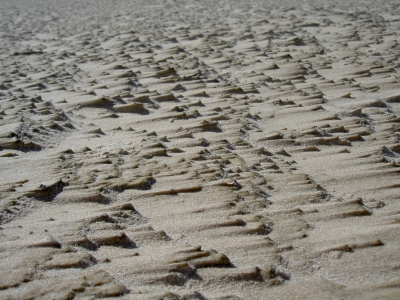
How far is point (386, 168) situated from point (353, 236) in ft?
2.02

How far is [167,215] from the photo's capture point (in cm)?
209

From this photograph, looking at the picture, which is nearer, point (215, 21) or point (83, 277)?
point (83, 277)

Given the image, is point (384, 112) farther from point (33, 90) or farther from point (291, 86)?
point (33, 90)

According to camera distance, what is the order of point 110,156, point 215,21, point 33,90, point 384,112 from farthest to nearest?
point 215,21, point 33,90, point 384,112, point 110,156

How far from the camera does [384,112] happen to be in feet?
10.1

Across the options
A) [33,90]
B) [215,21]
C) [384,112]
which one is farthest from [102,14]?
[384,112]

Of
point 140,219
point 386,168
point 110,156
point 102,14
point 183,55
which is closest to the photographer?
point 140,219

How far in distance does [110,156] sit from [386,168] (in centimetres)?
123

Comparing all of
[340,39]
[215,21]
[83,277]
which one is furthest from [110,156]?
[215,21]

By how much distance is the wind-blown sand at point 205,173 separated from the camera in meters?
1.68

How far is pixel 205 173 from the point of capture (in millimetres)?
2416

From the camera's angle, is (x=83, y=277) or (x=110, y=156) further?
(x=110, y=156)

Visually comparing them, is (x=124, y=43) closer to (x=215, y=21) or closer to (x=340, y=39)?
(x=215, y=21)

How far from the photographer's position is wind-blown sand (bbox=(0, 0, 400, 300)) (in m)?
1.68
